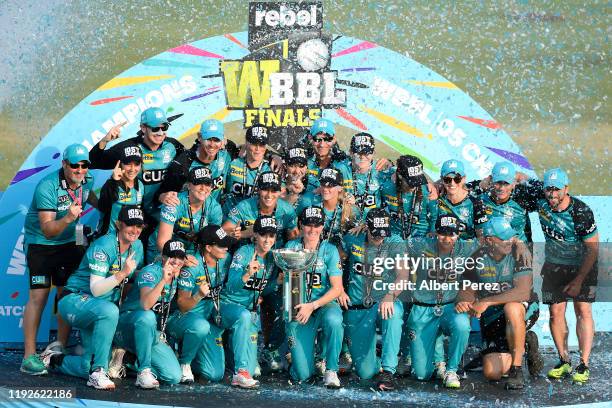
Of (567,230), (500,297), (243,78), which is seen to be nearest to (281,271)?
(500,297)

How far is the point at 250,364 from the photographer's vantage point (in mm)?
7820

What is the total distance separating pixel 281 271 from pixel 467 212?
146 centimetres

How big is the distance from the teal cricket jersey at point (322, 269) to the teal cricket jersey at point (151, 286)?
35.0 inches

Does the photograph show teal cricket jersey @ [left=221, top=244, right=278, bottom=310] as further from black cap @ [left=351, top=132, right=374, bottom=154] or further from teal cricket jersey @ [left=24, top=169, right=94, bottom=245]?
teal cricket jersey @ [left=24, top=169, right=94, bottom=245]

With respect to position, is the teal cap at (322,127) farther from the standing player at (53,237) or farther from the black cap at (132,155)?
the standing player at (53,237)

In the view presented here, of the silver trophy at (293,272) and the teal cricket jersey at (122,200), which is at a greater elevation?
the teal cricket jersey at (122,200)

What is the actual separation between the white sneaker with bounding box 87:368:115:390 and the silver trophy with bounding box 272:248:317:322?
4.20 ft

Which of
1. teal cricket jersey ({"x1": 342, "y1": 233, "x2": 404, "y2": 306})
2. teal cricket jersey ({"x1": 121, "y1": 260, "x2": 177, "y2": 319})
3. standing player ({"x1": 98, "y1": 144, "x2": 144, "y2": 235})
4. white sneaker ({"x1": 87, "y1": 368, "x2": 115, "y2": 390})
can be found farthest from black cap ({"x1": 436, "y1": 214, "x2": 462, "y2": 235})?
white sneaker ({"x1": 87, "y1": 368, "x2": 115, "y2": 390})

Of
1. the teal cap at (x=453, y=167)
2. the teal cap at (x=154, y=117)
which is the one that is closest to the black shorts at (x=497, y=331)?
the teal cap at (x=453, y=167)

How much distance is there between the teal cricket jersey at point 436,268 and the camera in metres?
8.09

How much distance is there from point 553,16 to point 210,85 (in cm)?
355

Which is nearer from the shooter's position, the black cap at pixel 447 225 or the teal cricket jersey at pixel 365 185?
the black cap at pixel 447 225

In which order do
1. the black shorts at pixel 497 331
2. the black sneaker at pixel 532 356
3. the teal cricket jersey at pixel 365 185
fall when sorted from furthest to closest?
the teal cricket jersey at pixel 365 185 < the black sneaker at pixel 532 356 < the black shorts at pixel 497 331

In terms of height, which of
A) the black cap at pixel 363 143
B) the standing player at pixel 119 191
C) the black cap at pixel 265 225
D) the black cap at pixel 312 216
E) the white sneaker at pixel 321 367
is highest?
the black cap at pixel 363 143
